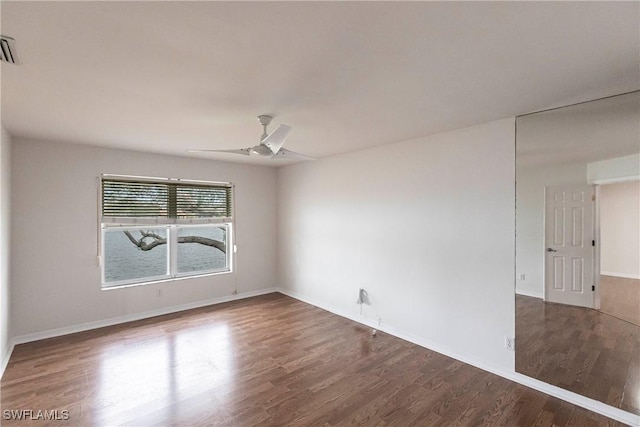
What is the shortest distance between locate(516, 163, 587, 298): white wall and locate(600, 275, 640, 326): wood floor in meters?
0.45

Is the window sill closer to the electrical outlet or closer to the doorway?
the electrical outlet

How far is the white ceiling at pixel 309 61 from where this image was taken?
1338 millimetres

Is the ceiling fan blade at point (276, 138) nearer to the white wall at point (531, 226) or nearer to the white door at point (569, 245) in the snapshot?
the white wall at point (531, 226)

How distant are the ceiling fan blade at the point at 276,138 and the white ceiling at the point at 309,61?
0.75 ft

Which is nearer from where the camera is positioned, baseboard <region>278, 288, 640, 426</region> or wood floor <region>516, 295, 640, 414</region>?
baseboard <region>278, 288, 640, 426</region>

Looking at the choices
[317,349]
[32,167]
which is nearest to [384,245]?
[317,349]

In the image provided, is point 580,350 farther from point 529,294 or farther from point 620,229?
point 620,229

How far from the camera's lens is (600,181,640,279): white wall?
2.36 meters

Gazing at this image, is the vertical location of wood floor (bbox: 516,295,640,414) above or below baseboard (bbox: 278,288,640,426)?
above

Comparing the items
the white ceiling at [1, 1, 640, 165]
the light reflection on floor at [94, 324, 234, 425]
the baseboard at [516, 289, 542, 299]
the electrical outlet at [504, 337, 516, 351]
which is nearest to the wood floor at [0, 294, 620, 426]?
the light reflection on floor at [94, 324, 234, 425]

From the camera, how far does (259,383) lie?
2697 millimetres

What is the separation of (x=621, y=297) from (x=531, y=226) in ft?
2.82

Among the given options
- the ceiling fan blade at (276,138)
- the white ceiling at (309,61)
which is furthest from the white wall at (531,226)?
the ceiling fan blade at (276,138)

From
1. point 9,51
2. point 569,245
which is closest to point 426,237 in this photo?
point 569,245
